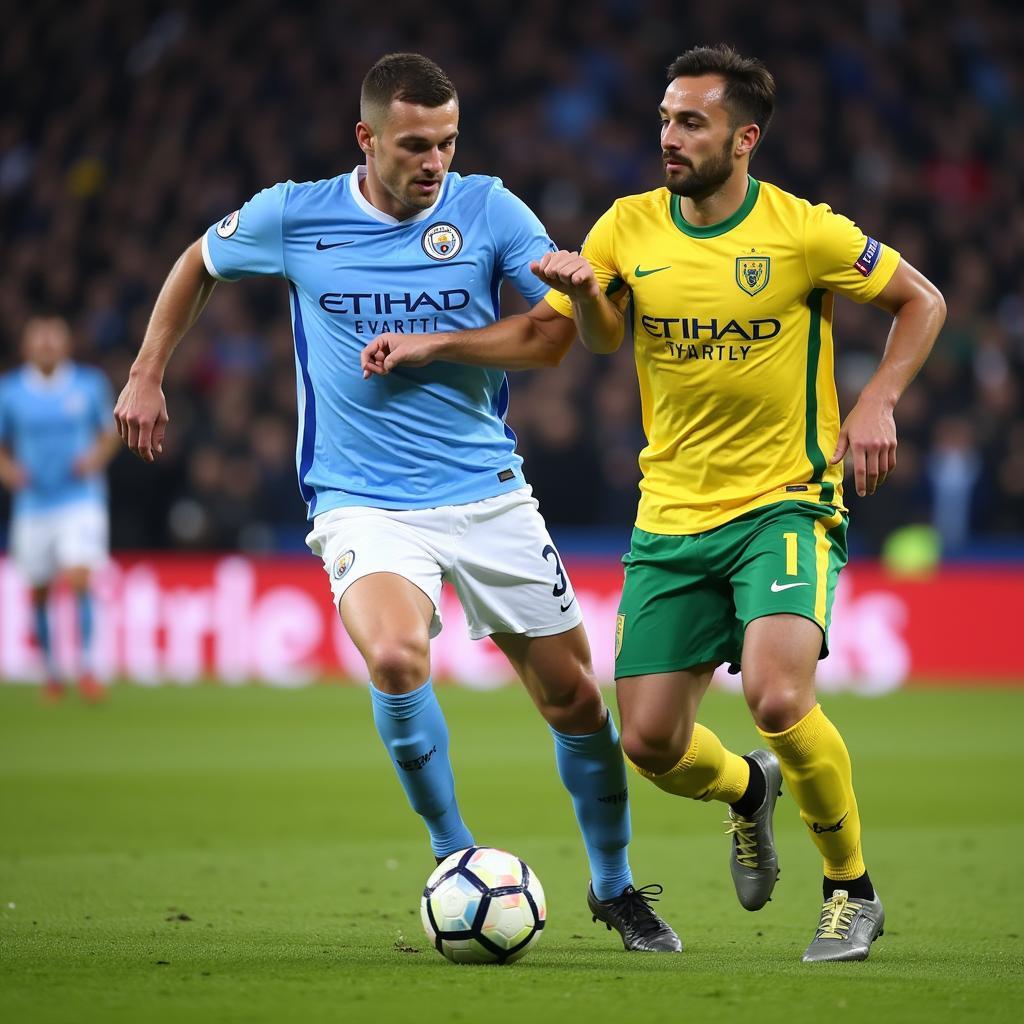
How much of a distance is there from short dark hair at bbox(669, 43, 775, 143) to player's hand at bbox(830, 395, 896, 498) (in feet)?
3.01

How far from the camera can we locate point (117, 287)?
17875 millimetres

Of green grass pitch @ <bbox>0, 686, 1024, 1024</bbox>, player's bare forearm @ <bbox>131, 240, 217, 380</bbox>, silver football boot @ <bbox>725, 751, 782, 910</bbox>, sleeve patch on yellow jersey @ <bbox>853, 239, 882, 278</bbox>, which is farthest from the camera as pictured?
player's bare forearm @ <bbox>131, 240, 217, 380</bbox>

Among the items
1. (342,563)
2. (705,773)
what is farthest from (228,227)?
(705,773)

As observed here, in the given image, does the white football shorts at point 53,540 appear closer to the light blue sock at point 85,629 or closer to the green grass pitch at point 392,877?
the light blue sock at point 85,629

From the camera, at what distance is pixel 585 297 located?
4.96 metres

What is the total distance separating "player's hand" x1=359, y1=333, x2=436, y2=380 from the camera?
16.7 feet

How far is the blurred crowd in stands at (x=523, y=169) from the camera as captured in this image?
50.3ft

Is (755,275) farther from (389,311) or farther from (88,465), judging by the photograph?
(88,465)

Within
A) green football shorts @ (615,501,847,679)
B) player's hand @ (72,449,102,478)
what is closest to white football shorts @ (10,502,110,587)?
player's hand @ (72,449,102,478)

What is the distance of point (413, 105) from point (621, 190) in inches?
549

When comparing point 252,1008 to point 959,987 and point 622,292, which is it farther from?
point 622,292

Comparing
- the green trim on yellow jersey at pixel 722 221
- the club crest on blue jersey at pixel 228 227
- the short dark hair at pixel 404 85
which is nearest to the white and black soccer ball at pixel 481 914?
the green trim on yellow jersey at pixel 722 221

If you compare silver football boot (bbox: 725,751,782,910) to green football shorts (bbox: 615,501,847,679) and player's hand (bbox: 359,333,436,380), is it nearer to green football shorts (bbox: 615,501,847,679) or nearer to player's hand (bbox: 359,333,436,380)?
green football shorts (bbox: 615,501,847,679)

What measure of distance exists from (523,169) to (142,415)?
14.1m
